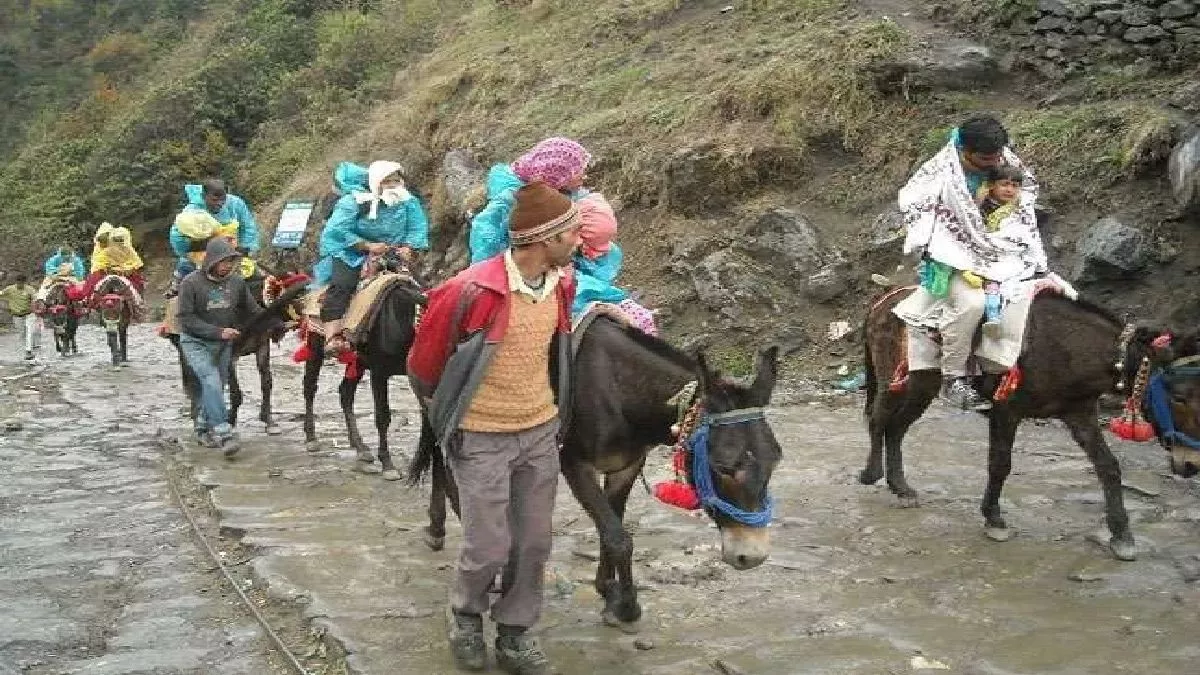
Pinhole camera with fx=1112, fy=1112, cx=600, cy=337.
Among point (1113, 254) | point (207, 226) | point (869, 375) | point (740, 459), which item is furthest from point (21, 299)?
point (740, 459)

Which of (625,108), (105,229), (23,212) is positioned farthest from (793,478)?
(23,212)

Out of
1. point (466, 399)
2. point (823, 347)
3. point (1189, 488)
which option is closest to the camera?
point (466, 399)

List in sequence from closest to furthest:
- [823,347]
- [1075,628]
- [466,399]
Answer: [466,399]
[1075,628]
[823,347]

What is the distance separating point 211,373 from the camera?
8.98 metres

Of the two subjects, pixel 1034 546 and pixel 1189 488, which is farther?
pixel 1189 488

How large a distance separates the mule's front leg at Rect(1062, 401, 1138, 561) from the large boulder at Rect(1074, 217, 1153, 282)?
12.3 ft

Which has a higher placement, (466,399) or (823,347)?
(466,399)

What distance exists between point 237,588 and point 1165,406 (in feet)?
15.6

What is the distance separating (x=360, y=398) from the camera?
38.2 feet

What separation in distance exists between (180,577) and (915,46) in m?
10.6

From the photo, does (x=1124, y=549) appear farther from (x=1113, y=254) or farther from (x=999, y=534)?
(x=1113, y=254)

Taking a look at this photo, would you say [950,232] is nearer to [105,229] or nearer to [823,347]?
[823,347]

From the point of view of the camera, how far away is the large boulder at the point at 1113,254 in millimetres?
9383

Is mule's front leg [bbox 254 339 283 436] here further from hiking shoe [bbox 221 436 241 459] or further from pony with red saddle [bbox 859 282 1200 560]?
pony with red saddle [bbox 859 282 1200 560]
